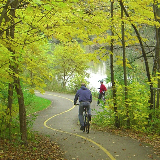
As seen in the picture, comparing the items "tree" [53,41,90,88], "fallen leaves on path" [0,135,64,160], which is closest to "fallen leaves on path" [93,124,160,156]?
"fallen leaves on path" [0,135,64,160]

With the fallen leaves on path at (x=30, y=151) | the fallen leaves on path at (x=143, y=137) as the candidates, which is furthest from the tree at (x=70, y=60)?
the fallen leaves on path at (x=30, y=151)

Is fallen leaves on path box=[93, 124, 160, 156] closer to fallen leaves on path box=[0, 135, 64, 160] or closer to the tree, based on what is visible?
fallen leaves on path box=[0, 135, 64, 160]

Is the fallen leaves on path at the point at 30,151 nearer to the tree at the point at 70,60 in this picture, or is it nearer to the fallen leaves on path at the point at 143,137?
the fallen leaves on path at the point at 143,137

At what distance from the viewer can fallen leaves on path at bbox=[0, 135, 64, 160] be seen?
20.8ft

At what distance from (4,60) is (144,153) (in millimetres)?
4792

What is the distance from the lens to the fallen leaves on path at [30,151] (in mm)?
6333

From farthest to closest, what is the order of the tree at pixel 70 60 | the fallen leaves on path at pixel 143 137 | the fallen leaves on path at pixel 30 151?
the tree at pixel 70 60, the fallen leaves on path at pixel 143 137, the fallen leaves on path at pixel 30 151

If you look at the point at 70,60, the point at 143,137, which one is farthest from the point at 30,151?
the point at 70,60

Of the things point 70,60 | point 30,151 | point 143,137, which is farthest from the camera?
point 70,60

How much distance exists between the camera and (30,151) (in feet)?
22.9

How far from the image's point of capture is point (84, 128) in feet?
34.4

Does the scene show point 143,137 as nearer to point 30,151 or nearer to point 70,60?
point 30,151

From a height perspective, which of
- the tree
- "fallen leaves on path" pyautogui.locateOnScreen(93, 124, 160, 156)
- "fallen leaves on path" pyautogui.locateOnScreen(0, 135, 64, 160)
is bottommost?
"fallen leaves on path" pyautogui.locateOnScreen(93, 124, 160, 156)

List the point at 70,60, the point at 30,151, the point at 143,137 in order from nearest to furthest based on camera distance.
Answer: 1. the point at 30,151
2. the point at 143,137
3. the point at 70,60
